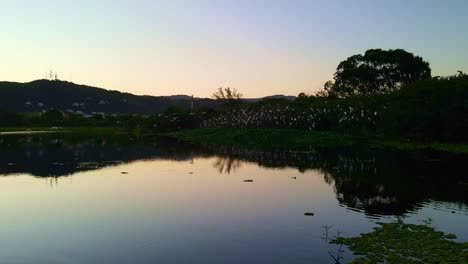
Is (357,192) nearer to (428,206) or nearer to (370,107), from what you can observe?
(428,206)

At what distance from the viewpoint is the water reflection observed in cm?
2277

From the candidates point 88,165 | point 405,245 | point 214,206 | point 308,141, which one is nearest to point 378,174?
point 214,206

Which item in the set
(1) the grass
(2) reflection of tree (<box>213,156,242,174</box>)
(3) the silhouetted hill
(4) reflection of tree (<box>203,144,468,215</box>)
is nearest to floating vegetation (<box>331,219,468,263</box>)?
(4) reflection of tree (<box>203,144,468,215</box>)

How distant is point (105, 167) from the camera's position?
36969mm

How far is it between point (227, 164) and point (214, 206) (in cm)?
1721

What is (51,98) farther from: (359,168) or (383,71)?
(359,168)

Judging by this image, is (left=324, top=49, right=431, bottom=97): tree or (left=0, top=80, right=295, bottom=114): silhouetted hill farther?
(left=0, top=80, right=295, bottom=114): silhouetted hill

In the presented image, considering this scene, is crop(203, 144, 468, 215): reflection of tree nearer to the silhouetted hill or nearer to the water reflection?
the water reflection

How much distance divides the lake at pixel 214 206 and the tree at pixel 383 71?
55694 mm

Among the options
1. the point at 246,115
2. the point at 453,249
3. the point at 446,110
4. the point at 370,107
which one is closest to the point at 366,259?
the point at 453,249

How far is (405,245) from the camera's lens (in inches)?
561

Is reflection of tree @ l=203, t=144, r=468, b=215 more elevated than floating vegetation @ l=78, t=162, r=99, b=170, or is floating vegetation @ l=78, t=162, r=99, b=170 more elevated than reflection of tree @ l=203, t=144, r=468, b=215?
reflection of tree @ l=203, t=144, r=468, b=215

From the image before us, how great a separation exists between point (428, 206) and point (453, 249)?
7465mm

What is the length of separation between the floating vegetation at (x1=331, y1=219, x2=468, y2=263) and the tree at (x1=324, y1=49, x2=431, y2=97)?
77008 millimetres
